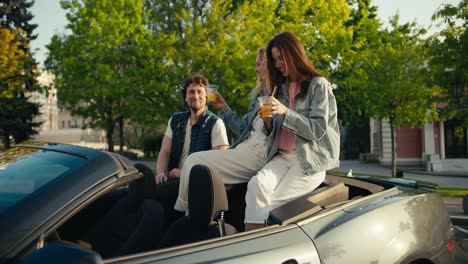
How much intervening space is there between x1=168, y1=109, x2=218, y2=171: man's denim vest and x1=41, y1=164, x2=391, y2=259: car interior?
1.40m

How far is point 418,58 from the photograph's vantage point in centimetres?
2031

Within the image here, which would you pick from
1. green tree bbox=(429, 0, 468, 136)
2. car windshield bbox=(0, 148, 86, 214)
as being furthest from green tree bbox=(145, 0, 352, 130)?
car windshield bbox=(0, 148, 86, 214)

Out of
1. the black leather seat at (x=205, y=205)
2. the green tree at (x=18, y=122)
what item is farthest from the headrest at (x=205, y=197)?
the green tree at (x=18, y=122)

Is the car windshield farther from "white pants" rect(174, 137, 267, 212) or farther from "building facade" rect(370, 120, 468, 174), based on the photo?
"building facade" rect(370, 120, 468, 174)

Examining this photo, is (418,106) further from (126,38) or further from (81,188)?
(81,188)

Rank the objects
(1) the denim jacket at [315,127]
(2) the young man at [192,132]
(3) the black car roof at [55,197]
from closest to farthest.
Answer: (3) the black car roof at [55,197] < (1) the denim jacket at [315,127] < (2) the young man at [192,132]

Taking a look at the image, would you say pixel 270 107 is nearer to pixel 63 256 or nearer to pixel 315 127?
pixel 315 127

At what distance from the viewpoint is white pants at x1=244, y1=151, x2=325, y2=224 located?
2.73 metres

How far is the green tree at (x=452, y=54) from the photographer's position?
14.2m

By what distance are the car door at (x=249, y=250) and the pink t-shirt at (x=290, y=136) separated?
899 mm

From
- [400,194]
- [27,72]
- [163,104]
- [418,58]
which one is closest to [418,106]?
[418,58]

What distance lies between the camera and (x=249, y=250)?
212cm

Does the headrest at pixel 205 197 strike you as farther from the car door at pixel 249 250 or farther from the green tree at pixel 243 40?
the green tree at pixel 243 40

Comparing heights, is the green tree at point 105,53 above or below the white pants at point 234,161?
above
